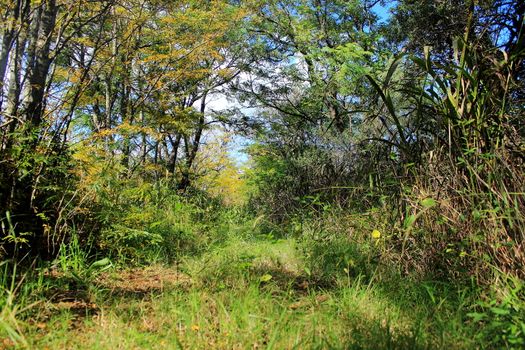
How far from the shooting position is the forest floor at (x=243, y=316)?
5.40 ft

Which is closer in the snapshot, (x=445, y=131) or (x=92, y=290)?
(x=92, y=290)

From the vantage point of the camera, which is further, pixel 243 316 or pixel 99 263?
pixel 99 263

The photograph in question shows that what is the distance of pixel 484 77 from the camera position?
2.50 meters

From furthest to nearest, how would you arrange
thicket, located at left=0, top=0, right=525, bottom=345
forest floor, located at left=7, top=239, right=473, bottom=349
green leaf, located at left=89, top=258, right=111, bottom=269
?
green leaf, located at left=89, top=258, right=111, bottom=269, thicket, located at left=0, top=0, right=525, bottom=345, forest floor, located at left=7, top=239, right=473, bottom=349

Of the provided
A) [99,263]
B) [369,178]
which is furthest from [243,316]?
[369,178]

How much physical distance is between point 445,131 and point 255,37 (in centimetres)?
1061

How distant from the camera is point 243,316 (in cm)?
190

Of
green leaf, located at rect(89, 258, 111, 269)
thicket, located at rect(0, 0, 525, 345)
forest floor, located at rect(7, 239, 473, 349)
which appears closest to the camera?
forest floor, located at rect(7, 239, 473, 349)

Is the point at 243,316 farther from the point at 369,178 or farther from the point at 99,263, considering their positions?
the point at 369,178

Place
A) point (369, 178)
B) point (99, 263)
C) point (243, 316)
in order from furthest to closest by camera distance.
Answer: point (369, 178), point (99, 263), point (243, 316)

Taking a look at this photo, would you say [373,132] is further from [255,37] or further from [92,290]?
[255,37]

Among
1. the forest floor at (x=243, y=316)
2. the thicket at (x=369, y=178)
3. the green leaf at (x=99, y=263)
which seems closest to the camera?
the forest floor at (x=243, y=316)

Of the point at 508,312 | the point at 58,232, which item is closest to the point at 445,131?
the point at 508,312

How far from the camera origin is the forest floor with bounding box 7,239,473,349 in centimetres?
165
